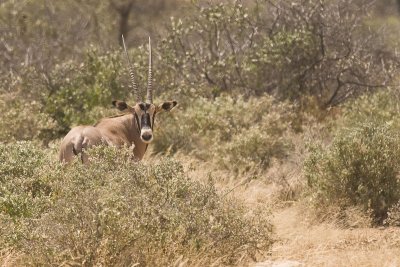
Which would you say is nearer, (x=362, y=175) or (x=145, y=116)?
(x=362, y=175)

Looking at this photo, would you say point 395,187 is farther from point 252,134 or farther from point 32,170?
point 32,170

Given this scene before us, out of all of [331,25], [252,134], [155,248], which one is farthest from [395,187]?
[331,25]

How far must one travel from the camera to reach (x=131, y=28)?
28.9 m

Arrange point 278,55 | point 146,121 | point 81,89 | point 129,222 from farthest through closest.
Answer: point 81,89, point 278,55, point 146,121, point 129,222

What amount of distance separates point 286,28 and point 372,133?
6.66 m

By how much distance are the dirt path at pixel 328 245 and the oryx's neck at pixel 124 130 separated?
2061mm

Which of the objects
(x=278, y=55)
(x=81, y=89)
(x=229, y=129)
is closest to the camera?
(x=229, y=129)

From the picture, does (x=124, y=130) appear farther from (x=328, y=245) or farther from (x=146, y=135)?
(x=328, y=245)

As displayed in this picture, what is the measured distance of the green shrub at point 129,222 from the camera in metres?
5.67

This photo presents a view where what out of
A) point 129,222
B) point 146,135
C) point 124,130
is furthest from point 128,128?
point 129,222

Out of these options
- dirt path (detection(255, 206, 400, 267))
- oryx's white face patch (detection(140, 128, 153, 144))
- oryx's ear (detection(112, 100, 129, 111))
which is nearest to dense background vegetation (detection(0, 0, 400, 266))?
dirt path (detection(255, 206, 400, 267))

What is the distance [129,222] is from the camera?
570 centimetres

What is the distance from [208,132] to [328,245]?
5171 mm

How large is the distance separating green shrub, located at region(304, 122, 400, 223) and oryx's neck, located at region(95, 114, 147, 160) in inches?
94.2
